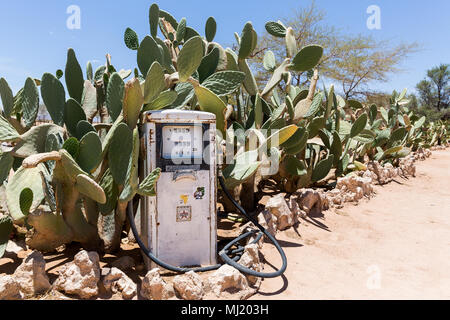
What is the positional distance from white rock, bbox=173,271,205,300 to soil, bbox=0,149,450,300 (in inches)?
11.5

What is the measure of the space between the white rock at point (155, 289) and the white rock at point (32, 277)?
531mm

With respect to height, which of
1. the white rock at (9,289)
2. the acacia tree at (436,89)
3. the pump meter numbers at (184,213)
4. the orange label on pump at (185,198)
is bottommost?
the white rock at (9,289)

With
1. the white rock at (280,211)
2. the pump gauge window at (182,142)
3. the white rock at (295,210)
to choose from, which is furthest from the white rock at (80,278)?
the white rock at (295,210)

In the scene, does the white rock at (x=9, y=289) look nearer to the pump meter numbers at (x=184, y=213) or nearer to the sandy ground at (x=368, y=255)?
the pump meter numbers at (x=184, y=213)

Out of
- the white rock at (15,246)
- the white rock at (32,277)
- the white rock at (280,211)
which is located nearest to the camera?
the white rock at (32,277)

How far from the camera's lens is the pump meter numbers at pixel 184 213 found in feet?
7.52

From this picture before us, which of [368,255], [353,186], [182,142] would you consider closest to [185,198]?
[182,142]

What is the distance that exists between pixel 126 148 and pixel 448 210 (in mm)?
4258

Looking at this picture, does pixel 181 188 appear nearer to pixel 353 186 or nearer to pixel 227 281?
pixel 227 281

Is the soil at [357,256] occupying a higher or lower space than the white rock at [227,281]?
lower

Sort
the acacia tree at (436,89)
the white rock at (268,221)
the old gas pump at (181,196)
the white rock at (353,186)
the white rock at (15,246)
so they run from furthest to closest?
the acacia tree at (436,89) → the white rock at (353,186) → the white rock at (268,221) → the white rock at (15,246) → the old gas pump at (181,196)

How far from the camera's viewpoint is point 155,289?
1902mm

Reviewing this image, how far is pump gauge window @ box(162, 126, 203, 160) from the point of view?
7.33ft

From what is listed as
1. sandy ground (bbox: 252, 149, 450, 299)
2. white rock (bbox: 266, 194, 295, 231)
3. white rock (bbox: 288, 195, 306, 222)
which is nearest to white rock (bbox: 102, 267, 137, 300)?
sandy ground (bbox: 252, 149, 450, 299)
